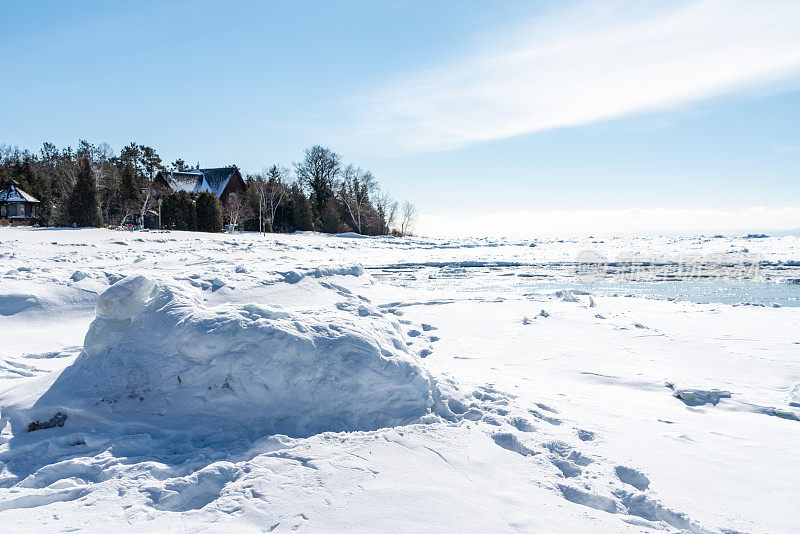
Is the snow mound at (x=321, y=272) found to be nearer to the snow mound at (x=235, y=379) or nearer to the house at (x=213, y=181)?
the snow mound at (x=235, y=379)

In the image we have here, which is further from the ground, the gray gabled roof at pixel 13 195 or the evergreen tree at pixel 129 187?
the evergreen tree at pixel 129 187

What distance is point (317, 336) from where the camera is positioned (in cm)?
368

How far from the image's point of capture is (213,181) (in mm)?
51000

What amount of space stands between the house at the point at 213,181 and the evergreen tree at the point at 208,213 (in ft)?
37.8

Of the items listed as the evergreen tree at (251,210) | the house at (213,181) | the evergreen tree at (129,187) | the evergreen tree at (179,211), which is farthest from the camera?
the house at (213,181)

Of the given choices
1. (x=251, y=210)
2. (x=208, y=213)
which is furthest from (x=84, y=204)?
(x=251, y=210)

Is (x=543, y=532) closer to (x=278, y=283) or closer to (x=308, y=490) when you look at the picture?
(x=308, y=490)

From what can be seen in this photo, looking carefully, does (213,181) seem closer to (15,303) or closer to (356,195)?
(356,195)

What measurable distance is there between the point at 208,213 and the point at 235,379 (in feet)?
122

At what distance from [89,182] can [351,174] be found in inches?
1176

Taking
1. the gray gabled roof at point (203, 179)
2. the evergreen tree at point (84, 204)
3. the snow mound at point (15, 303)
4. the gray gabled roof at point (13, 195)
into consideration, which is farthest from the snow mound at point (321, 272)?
the gray gabled roof at point (203, 179)

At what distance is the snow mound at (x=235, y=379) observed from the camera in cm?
330

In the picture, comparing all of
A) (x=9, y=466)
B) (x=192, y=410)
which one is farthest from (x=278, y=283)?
(x=9, y=466)

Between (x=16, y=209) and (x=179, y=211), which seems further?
(x=179, y=211)
